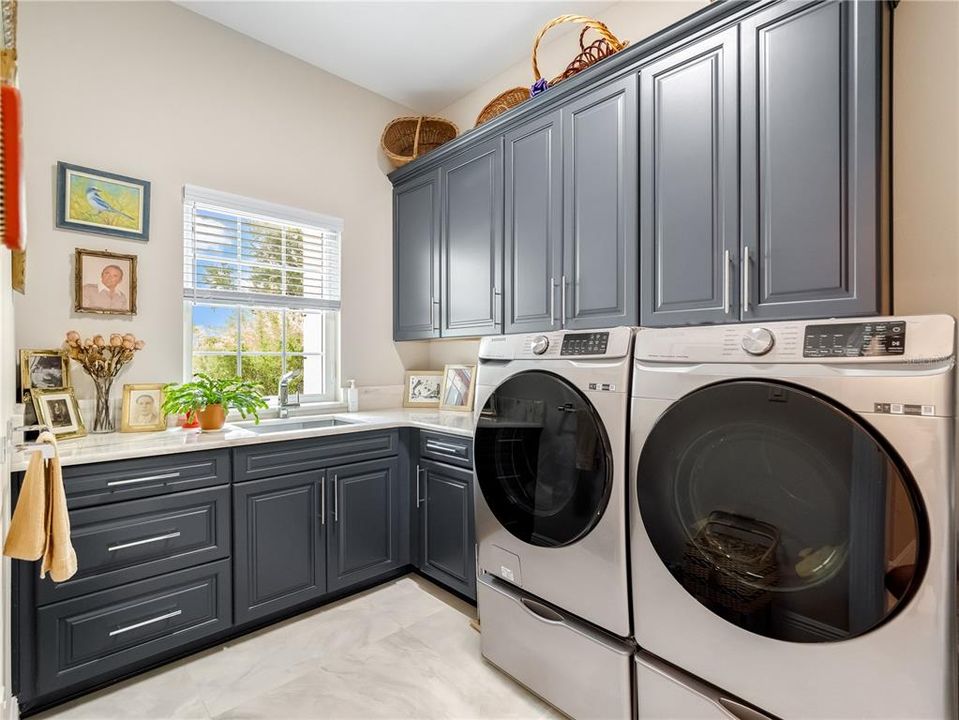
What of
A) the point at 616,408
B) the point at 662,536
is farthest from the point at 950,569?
the point at 616,408

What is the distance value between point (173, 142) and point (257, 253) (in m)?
0.65

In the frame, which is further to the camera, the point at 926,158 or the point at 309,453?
the point at 309,453

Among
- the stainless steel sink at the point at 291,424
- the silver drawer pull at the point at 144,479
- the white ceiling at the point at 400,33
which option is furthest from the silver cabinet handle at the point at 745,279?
the silver drawer pull at the point at 144,479

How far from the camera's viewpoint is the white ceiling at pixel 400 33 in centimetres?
246

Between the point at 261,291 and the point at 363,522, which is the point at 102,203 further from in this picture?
the point at 363,522

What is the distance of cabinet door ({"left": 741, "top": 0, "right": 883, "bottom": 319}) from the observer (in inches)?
53.7

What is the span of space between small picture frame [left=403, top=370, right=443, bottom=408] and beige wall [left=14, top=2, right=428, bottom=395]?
237 mm

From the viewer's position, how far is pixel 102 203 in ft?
7.20

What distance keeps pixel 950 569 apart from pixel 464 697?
4.99ft

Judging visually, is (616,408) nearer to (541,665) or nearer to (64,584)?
(541,665)

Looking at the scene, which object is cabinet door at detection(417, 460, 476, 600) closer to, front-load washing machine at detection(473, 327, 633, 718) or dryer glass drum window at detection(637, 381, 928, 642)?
front-load washing machine at detection(473, 327, 633, 718)

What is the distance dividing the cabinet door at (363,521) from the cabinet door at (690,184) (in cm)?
156

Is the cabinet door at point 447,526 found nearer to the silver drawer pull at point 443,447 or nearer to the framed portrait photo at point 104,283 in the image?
the silver drawer pull at point 443,447

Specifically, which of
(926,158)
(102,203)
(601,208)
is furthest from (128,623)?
(926,158)
